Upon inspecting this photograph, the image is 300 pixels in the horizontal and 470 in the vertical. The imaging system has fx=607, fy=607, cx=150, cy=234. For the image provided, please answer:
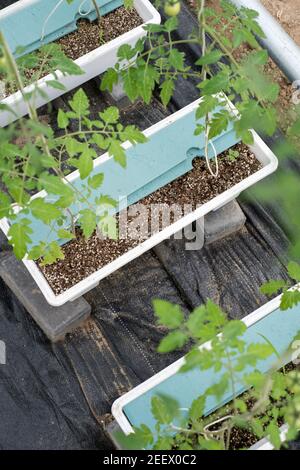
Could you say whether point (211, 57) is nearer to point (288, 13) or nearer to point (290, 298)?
point (290, 298)

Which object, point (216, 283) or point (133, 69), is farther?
point (216, 283)

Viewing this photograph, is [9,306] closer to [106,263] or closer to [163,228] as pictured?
[106,263]

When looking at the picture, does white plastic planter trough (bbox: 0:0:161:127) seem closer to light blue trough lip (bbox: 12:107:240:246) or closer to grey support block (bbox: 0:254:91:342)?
light blue trough lip (bbox: 12:107:240:246)

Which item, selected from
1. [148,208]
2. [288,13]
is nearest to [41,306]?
[148,208]

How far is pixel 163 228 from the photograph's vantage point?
6.95ft

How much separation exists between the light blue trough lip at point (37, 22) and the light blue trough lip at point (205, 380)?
134 cm

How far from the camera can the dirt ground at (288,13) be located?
2.99 meters

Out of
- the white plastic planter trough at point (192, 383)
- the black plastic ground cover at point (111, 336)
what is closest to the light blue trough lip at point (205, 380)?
the white plastic planter trough at point (192, 383)

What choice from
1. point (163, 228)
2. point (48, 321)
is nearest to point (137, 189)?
point (163, 228)

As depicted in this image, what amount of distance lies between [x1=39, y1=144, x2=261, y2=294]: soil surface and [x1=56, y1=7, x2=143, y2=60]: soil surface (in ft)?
2.07

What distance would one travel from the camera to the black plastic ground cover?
7.01 ft

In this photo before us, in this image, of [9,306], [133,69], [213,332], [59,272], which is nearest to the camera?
[213,332]

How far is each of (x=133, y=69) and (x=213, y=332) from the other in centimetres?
82

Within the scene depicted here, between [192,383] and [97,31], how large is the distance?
Answer: 4.61ft
